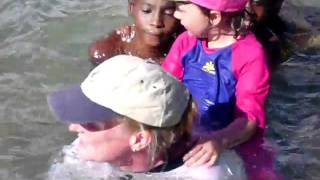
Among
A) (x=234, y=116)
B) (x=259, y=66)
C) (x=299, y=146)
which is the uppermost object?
(x=259, y=66)

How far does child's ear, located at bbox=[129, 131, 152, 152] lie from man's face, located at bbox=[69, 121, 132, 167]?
0.06 feet

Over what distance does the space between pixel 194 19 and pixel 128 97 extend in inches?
38.1

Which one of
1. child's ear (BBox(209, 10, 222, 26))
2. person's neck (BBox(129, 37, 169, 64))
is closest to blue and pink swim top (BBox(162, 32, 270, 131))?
child's ear (BBox(209, 10, 222, 26))

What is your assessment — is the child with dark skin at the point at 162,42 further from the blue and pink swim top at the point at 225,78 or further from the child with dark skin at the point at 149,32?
the blue and pink swim top at the point at 225,78

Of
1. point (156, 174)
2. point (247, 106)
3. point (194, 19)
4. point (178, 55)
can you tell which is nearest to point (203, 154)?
point (156, 174)

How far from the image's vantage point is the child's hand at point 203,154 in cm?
317

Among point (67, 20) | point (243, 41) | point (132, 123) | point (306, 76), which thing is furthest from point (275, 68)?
point (132, 123)

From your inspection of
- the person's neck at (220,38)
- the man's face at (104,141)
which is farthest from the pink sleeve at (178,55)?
the man's face at (104,141)

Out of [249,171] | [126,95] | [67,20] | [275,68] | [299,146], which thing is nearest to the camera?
[126,95]

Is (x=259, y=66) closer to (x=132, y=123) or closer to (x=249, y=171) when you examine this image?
(x=249, y=171)

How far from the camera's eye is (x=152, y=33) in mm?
4418

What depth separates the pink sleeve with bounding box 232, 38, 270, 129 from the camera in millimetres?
3598

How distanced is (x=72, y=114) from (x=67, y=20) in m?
2.78

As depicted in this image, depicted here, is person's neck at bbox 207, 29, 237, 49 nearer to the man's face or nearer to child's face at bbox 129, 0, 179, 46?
child's face at bbox 129, 0, 179, 46
